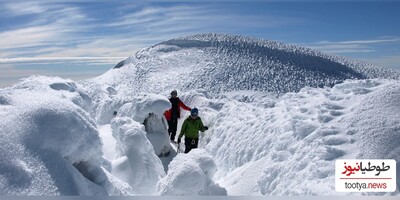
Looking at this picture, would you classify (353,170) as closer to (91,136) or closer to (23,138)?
(91,136)

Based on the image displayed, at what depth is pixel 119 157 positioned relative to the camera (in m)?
9.69

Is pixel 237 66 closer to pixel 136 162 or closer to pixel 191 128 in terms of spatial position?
pixel 191 128

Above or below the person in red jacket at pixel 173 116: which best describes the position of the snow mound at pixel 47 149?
above

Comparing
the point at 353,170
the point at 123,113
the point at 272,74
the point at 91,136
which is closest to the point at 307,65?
the point at 272,74

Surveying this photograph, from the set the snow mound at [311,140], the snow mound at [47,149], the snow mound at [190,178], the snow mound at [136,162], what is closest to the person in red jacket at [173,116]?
the snow mound at [311,140]

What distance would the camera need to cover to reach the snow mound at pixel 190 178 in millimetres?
7133

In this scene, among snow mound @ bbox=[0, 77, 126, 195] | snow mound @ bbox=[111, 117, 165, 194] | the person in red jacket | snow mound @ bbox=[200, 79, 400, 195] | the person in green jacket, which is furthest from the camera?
the person in red jacket

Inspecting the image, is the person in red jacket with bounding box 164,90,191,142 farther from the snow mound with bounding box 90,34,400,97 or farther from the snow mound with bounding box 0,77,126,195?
the snow mound with bounding box 90,34,400,97

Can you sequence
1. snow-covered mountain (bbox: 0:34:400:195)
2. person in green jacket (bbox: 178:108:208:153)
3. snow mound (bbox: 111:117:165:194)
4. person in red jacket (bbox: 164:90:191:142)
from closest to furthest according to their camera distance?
snow-covered mountain (bbox: 0:34:400:195) < snow mound (bbox: 111:117:165:194) < person in green jacket (bbox: 178:108:208:153) < person in red jacket (bbox: 164:90:191:142)

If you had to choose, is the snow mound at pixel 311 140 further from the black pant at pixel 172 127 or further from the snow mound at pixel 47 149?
the snow mound at pixel 47 149

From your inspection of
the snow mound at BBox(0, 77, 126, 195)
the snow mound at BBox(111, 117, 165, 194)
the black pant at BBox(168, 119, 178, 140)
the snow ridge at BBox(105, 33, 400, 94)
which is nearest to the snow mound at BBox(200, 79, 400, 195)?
the snow mound at BBox(111, 117, 165, 194)

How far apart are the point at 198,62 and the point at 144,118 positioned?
19372mm

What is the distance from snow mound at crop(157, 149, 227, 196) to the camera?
23.4 feet

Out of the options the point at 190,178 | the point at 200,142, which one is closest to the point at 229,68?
the point at 200,142
